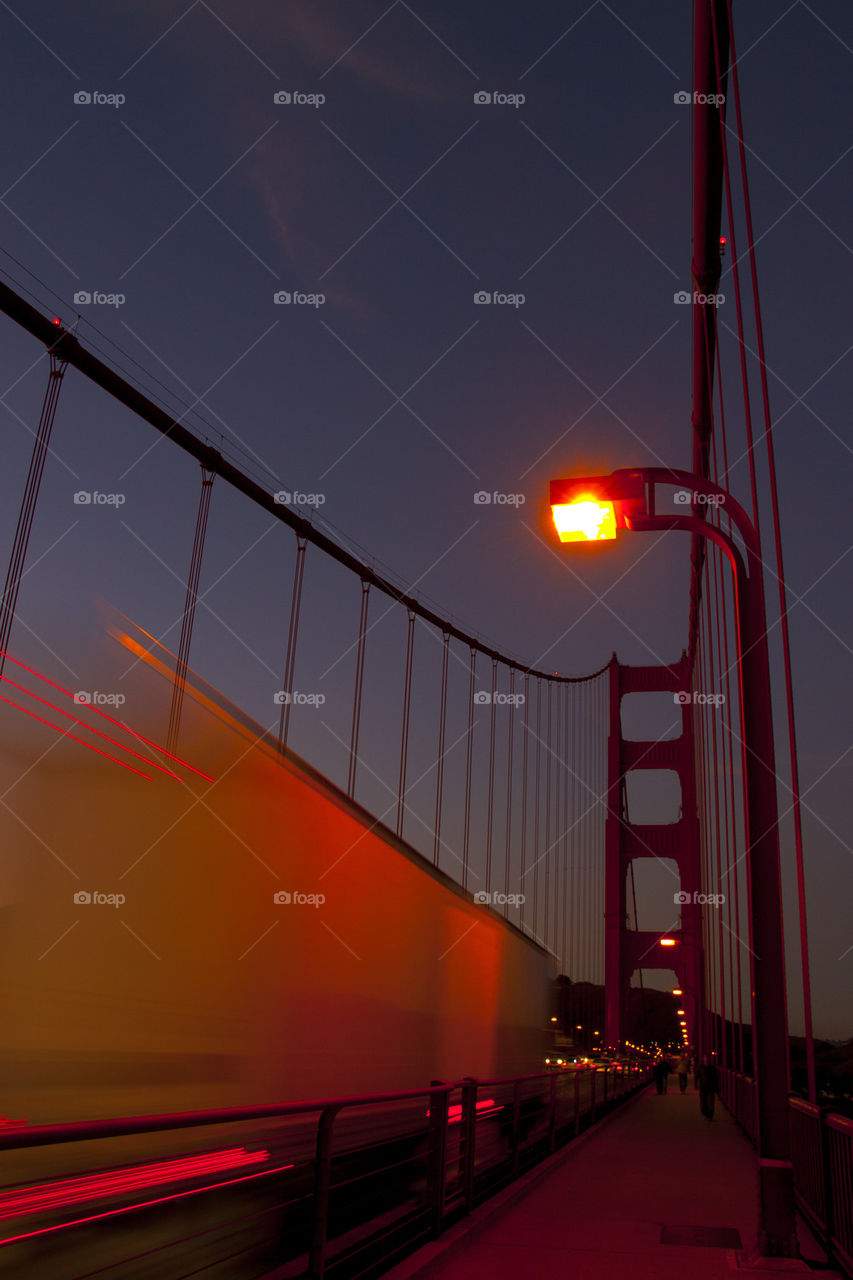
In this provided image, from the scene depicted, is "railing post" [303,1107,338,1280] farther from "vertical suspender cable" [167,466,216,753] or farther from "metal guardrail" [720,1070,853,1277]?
"metal guardrail" [720,1070,853,1277]

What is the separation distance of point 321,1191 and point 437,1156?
133 cm

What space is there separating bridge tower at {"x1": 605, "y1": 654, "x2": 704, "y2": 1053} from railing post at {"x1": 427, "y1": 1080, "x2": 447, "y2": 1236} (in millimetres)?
24502

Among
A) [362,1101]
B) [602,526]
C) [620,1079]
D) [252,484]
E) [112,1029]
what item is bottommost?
[620,1079]

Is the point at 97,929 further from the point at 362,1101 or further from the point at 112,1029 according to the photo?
the point at 362,1101

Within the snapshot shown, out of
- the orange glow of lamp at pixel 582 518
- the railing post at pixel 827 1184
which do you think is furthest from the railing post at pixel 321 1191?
the orange glow of lamp at pixel 582 518

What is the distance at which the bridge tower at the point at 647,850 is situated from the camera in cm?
2822

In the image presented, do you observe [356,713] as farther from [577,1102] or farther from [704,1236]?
[704,1236]

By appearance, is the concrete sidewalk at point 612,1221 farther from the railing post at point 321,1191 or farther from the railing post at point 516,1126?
the railing post at point 321,1191

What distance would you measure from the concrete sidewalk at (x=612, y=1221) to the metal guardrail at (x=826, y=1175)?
8.6 inches

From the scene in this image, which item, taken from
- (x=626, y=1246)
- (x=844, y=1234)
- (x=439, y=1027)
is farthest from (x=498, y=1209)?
(x=844, y=1234)

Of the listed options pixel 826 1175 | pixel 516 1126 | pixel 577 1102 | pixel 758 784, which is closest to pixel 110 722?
pixel 758 784

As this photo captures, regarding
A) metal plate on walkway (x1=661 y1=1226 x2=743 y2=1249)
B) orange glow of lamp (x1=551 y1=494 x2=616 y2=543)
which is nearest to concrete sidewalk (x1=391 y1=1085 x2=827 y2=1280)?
metal plate on walkway (x1=661 y1=1226 x2=743 y2=1249)

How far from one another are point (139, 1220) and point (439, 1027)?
3.47 m

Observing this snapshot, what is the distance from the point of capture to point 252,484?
10.8 m
